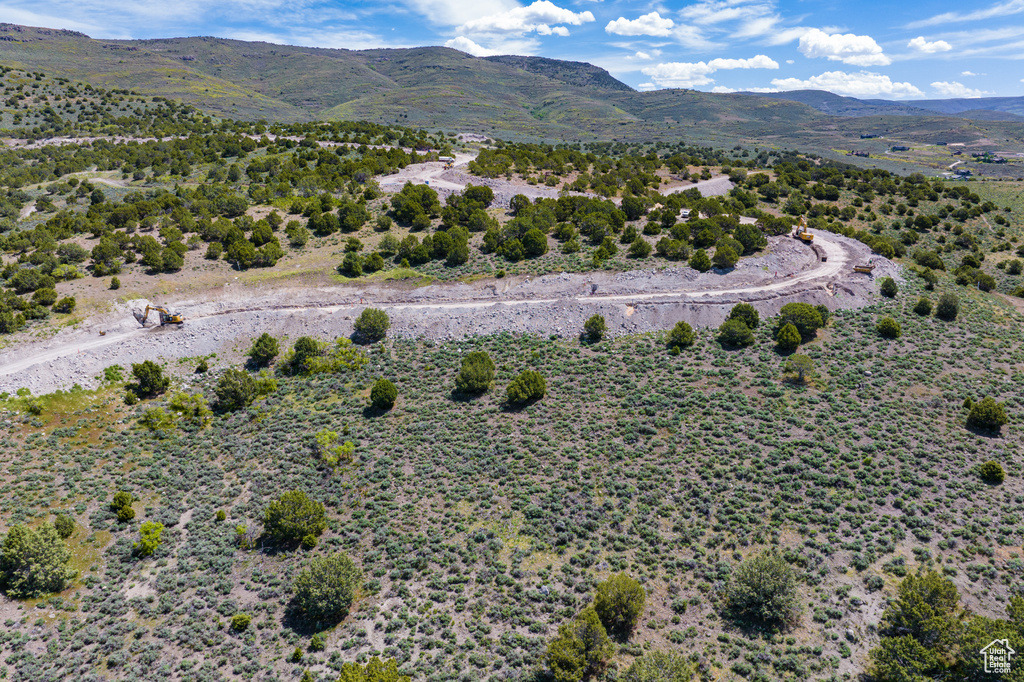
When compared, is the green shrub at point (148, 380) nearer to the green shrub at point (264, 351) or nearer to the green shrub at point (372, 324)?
the green shrub at point (264, 351)

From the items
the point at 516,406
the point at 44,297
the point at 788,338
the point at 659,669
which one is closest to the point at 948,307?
the point at 788,338

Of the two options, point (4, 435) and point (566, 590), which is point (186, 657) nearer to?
point (566, 590)

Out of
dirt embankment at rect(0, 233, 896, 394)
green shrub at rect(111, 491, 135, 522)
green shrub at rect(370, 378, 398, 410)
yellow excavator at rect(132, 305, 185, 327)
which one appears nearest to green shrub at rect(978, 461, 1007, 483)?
dirt embankment at rect(0, 233, 896, 394)

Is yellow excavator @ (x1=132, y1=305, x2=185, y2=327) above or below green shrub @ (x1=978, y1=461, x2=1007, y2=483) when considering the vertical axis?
above

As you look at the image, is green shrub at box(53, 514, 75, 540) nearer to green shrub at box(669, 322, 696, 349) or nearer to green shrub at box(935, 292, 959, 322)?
green shrub at box(669, 322, 696, 349)

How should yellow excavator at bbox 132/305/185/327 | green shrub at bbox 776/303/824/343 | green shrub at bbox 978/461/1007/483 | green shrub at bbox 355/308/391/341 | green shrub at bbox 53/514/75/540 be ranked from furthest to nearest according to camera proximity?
green shrub at bbox 355/308/391/341 < yellow excavator at bbox 132/305/185/327 < green shrub at bbox 776/303/824/343 < green shrub at bbox 978/461/1007/483 < green shrub at bbox 53/514/75/540

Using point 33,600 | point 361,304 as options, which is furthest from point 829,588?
point 361,304

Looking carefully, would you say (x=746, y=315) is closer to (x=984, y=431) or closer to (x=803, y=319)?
(x=803, y=319)
